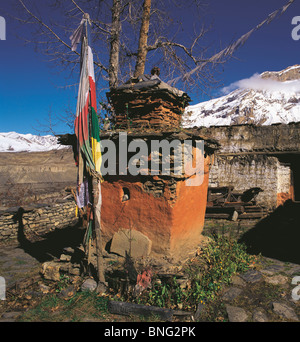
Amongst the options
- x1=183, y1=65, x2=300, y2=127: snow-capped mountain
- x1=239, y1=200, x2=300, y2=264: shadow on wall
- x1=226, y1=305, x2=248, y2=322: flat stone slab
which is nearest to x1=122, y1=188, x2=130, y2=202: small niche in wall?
x1=226, y1=305, x2=248, y2=322: flat stone slab

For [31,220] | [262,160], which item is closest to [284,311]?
[262,160]

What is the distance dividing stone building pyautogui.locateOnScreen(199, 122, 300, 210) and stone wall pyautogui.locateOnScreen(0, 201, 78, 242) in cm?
829

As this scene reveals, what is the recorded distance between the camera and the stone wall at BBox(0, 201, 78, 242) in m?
8.81

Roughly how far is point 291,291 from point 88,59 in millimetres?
6892

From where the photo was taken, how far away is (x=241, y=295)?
499cm

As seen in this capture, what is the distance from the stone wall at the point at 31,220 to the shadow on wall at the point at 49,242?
0.13 m

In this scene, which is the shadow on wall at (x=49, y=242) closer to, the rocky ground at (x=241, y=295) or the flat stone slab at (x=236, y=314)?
the rocky ground at (x=241, y=295)

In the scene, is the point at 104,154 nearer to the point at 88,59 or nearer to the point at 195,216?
the point at 88,59

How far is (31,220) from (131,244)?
18.3 feet

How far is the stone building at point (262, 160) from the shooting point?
11.5 m

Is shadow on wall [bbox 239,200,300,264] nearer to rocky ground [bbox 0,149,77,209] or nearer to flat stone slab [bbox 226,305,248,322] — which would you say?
flat stone slab [bbox 226,305,248,322]

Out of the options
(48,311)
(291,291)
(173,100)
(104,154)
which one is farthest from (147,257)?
(173,100)

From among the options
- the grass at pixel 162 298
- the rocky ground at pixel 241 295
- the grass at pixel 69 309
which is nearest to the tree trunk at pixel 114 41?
the rocky ground at pixel 241 295

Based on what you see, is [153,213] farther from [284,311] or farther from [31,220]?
[31,220]
